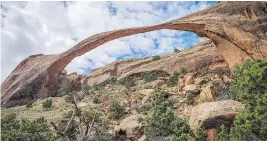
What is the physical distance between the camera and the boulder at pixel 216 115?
1227 centimetres

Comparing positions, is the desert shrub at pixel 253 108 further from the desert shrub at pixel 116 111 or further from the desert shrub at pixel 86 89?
the desert shrub at pixel 86 89

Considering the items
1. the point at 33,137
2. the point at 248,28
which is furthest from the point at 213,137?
the point at 33,137

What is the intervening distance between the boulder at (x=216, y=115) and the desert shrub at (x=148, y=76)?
14647 millimetres

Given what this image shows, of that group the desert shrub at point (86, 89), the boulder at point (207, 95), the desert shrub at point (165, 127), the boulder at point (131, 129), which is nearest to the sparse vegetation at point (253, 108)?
the desert shrub at point (165, 127)

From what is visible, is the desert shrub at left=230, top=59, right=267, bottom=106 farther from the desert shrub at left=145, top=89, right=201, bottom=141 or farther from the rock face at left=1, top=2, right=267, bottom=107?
the rock face at left=1, top=2, right=267, bottom=107

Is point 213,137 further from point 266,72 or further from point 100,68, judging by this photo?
point 100,68

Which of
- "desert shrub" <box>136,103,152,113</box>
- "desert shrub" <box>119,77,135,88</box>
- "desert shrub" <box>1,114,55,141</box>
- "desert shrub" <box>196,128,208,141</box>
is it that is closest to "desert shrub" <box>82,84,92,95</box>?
"desert shrub" <box>119,77,135,88</box>

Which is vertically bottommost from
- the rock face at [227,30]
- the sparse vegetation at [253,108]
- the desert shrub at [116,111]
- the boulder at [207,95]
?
the desert shrub at [116,111]

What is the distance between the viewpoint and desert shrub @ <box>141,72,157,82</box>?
27.6 meters

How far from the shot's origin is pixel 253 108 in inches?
422

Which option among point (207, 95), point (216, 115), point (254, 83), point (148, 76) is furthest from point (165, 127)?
point (148, 76)

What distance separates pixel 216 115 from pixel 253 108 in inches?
71.2

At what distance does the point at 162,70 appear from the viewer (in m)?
29.1

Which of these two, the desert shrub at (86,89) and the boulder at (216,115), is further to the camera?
the desert shrub at (86,89)
